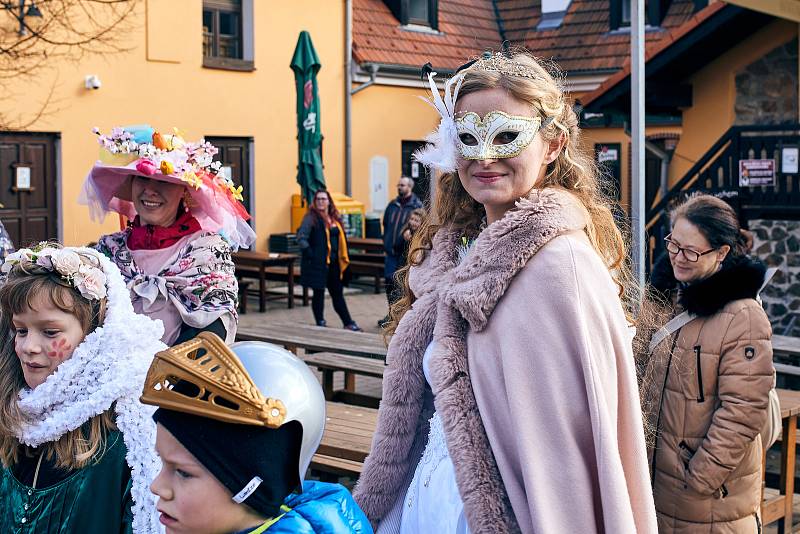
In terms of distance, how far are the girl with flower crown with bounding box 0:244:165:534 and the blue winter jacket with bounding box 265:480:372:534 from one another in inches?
27.7

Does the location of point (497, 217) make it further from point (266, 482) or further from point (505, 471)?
point (266, 482)

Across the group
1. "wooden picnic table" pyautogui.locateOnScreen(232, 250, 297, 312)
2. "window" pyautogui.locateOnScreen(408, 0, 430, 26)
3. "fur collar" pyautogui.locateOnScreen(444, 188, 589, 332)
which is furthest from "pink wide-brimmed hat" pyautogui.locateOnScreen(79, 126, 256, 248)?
"window" pyautogui.locateOnScreen(408, 0, 430, 26)

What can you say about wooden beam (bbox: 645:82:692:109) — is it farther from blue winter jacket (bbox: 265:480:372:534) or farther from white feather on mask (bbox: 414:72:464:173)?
blue winter jacket (bbox: 265:480:372:534)

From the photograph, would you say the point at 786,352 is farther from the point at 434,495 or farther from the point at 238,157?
the point at 238,157

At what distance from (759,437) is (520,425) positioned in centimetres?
198

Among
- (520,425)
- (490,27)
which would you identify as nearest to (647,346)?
(520,425)

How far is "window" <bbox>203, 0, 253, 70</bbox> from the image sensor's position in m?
19.0

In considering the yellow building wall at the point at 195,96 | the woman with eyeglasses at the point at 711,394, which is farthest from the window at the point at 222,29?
the woman with eyeglasses at the point at 711,394

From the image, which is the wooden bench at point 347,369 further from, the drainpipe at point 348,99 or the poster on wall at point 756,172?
the drainpipe at point 348,99

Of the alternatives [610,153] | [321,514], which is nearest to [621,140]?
[610,153]

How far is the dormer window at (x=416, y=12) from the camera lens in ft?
73.0

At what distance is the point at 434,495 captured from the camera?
2.57 meters

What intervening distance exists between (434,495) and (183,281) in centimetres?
156

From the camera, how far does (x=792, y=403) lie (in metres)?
5.68
